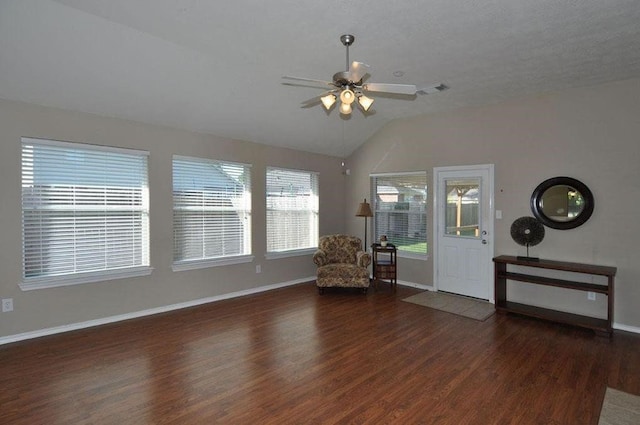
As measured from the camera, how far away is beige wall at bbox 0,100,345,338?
345 centimetres

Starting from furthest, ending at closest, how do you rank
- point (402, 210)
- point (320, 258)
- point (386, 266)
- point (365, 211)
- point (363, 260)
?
point (402, 210) → point (365, 211) → point (386, 266) → point (320, 258) → point (363, 260)

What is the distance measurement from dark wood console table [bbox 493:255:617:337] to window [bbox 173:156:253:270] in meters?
3.72

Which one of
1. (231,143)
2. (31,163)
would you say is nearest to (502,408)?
(231,143)

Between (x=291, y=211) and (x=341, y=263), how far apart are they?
1.32 metres

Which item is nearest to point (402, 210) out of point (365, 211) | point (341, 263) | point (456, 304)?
point (365, 211)

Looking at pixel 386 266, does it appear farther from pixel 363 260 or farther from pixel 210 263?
pixel 210 263

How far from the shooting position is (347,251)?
586cm

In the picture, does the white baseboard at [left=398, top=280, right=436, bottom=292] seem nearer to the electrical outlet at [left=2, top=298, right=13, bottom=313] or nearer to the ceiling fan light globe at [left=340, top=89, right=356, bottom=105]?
the ceiling fan light globe at [left=340, top=89, right=356, bottom=105]

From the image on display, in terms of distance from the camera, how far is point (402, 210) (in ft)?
20.1

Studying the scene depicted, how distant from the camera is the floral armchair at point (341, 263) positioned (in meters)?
5.33

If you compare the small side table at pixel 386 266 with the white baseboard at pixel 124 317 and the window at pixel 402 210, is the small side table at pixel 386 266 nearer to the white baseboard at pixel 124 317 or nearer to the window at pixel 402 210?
the window at pixel 402 210

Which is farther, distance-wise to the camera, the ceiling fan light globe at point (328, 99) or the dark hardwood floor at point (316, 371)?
the ceiling fan light globe at point (328, 99)

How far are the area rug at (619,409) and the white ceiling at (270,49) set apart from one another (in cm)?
296

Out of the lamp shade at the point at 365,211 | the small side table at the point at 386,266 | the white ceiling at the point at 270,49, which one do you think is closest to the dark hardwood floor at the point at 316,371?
the small side table at the point at 386,266
